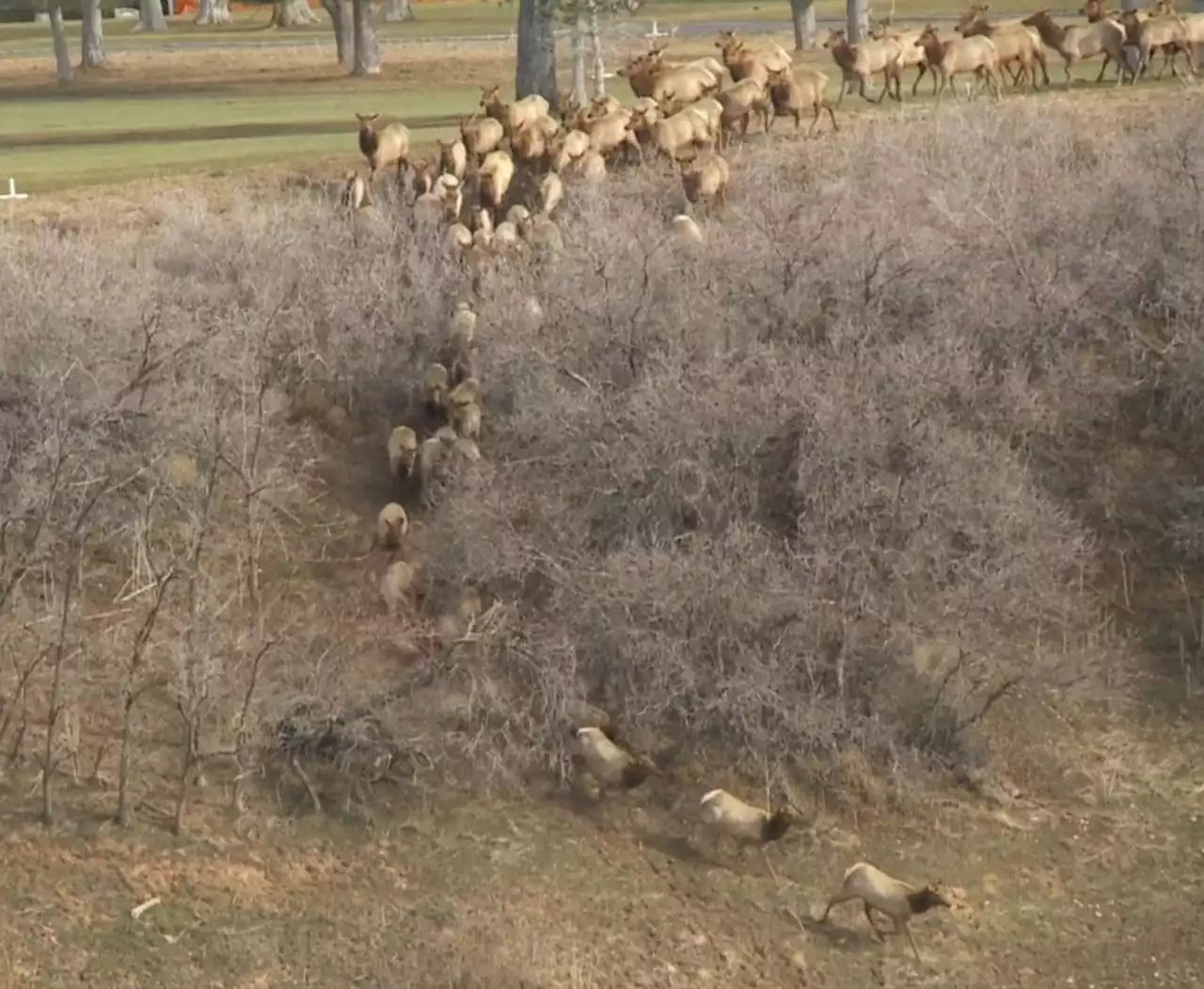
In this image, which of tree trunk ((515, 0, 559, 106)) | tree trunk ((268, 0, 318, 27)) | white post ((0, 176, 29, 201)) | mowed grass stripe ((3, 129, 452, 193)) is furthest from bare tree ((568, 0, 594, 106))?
tree trunk ((268, 0, 318, 27))

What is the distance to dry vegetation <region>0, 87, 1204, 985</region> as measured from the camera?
13.9 meters

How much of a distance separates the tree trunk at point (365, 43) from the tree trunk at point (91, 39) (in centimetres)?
946

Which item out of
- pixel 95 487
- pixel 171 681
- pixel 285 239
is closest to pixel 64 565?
pixel 95 487

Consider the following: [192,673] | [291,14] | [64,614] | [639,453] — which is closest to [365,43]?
[291,14]

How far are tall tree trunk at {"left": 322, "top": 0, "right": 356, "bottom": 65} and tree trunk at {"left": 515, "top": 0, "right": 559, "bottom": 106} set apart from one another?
1450 centimetres

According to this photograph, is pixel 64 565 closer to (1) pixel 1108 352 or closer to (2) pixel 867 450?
(2) pixel 867 450

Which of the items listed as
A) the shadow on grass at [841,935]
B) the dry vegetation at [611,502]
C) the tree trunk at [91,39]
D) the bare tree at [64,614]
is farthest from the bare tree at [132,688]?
the tree trunk at [91,39]

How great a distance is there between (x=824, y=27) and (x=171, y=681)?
35919 mm

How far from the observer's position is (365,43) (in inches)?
1553

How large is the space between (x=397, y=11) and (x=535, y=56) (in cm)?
3640

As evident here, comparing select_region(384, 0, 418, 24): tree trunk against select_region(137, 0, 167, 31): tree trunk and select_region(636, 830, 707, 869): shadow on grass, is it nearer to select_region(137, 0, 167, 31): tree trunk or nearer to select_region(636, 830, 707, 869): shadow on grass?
select_region(137, 0, 167, 31): tree trunk

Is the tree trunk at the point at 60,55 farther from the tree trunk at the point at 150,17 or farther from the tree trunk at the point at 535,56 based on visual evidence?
the tree trunk at the point at 150,17

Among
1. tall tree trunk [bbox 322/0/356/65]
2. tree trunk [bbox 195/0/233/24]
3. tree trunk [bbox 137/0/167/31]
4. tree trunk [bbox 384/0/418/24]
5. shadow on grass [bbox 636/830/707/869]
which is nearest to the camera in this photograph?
shadow on grass [bbox 636/830/707/869]

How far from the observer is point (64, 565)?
15.1 meters
